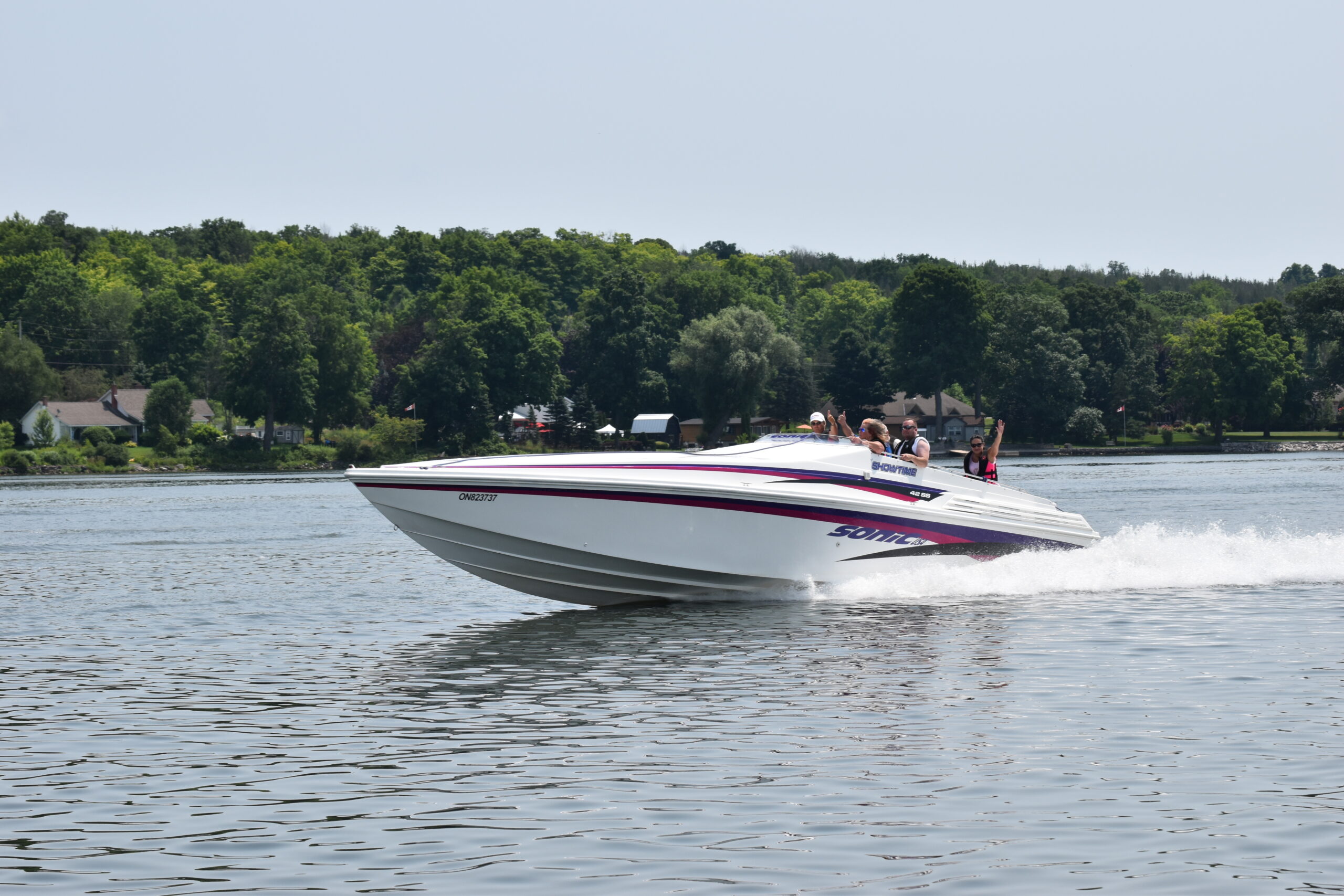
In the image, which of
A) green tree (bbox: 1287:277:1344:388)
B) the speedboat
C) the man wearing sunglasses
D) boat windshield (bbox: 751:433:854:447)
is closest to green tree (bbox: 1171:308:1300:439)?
green tree (bbox: 1287:277:1344:388)

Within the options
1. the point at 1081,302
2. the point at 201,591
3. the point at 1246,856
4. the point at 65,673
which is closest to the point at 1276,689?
the point at 1246,856

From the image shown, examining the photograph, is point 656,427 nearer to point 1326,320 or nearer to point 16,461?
point 16,461

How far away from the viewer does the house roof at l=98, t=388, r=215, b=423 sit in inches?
3942

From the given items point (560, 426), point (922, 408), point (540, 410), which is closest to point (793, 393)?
point (560, 426)

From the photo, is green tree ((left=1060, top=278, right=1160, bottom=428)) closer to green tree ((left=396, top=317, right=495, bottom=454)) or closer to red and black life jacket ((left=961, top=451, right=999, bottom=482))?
green tree ((left=396, top=317, right=495, bottom=454))

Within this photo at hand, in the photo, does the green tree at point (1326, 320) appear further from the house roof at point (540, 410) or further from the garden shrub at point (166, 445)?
the garden shrub at point (166, 445)

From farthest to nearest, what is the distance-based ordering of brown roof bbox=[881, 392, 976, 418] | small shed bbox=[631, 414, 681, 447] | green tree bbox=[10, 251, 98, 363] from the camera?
1. brown roof bbox=[881, 392, 976, 418]
2. green tree bbox=[10, 251, 98, 363]
3. small shed bbox=[631, 414, 681, 447]

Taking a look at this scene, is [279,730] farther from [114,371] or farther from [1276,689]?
[114,371]

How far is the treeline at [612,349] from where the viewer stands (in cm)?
9556

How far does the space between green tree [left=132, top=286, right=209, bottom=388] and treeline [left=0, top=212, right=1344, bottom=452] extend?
0.16m

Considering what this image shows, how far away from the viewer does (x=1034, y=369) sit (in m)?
107

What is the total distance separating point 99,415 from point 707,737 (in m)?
98.7

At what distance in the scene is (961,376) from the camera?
112m

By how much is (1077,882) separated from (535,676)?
21.9 ft
